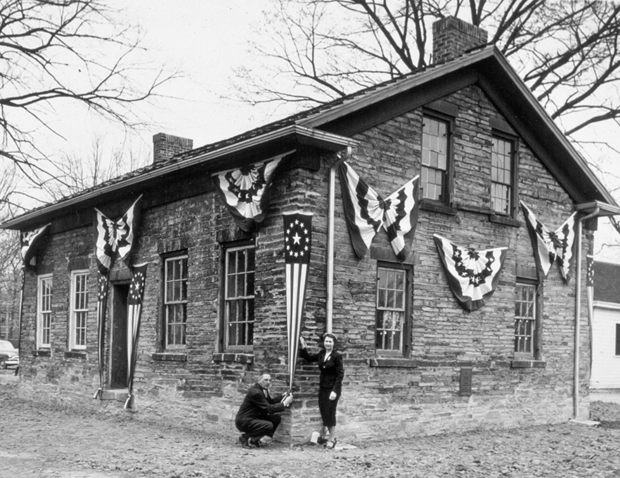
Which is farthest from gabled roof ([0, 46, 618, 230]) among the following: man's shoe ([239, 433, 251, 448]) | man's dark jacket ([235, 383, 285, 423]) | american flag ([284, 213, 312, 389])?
man's shoe ([239, 433, 251, 448])

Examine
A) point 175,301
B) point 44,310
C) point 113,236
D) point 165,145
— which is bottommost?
point 44,310

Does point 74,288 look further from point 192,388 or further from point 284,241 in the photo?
point 284,241

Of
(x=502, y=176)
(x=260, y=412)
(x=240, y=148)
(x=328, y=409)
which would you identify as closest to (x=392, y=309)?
(x=328, y=409)

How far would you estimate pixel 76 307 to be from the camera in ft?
63.2

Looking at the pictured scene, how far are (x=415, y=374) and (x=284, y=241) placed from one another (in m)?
3.51

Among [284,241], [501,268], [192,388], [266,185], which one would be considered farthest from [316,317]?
[501,268]

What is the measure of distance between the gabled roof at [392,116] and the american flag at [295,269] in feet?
4.16

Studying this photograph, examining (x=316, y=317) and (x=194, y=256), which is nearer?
(x=316, y=317)

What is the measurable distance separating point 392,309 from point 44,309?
10846 mm

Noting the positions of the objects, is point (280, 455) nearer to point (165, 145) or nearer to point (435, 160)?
point (435, 160)

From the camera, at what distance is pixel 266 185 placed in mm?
12984

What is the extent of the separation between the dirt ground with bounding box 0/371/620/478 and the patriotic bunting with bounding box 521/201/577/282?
341 centimetres

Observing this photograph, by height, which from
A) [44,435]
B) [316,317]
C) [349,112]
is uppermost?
[349,112]

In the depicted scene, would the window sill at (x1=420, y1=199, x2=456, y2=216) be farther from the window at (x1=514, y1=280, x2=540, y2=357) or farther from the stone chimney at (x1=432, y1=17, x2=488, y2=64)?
the stone chimney at (x1=432, y1=17, x2=488, y2=64)
